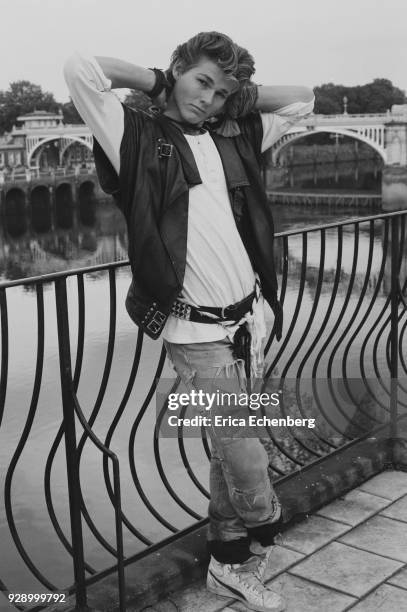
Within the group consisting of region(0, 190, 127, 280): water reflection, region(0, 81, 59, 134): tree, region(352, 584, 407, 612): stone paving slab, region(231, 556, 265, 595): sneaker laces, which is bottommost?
region(0, 190, 127, 280): water reflection

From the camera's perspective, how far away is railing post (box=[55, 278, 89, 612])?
2.41 m

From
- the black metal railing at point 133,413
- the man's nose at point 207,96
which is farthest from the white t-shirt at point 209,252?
the black metal railing at point 133,413

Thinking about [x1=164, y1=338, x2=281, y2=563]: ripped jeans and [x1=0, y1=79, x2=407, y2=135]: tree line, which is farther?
[x1=0, y1=79, x2=407, y2=135]: tree line

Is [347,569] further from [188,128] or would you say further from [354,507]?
[188,128]

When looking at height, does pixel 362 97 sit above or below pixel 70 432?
above

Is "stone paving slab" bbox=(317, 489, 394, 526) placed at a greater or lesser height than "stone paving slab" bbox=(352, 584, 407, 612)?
greater

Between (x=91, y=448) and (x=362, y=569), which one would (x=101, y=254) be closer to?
(x=91, y=448)

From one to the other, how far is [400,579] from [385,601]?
161mm

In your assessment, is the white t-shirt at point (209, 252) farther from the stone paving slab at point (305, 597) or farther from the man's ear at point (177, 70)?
the stone paving slab at point (305, 597)

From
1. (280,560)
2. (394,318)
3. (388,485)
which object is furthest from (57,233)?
(280,560)

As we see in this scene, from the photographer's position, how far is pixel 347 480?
3418 mm

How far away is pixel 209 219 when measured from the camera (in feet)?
7.67

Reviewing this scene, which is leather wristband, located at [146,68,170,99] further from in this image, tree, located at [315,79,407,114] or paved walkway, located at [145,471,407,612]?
tree, located at [315,79,407,114]

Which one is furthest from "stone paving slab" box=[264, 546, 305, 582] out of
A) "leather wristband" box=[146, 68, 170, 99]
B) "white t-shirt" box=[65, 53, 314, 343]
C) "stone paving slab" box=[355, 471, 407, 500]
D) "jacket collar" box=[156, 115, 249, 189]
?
"leather wristband" box=[146, 68, 170, 99]
